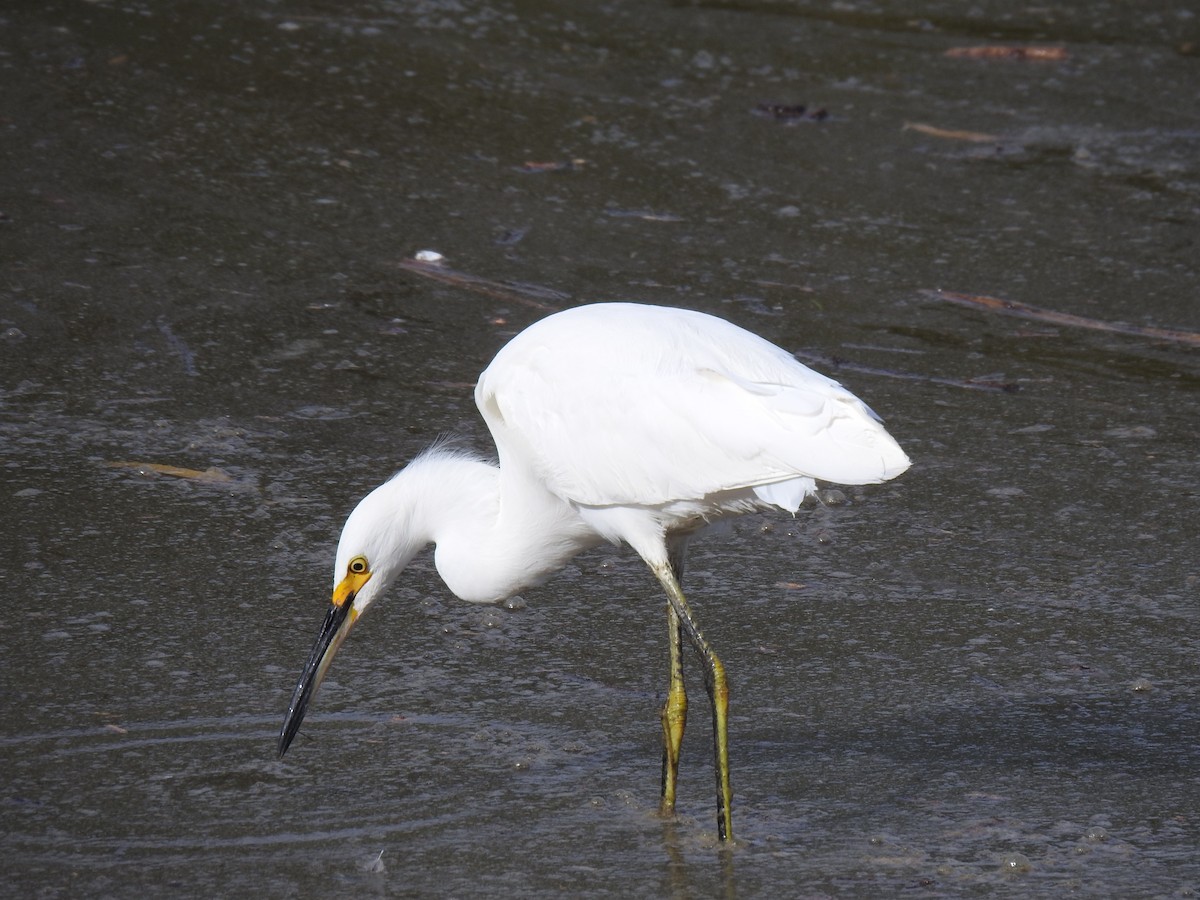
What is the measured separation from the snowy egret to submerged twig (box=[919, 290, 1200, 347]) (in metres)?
2.27

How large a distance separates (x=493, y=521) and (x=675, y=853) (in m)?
0.96

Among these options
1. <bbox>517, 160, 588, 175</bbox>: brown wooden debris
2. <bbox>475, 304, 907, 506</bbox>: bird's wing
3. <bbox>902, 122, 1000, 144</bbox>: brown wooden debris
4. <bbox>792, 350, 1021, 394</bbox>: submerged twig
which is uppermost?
<bbox>475, 304, 907, 506</bbox>: bird's wing

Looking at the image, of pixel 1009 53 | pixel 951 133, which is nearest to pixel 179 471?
pixel 951 133

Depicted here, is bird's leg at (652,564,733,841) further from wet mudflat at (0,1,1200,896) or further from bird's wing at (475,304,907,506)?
bird's wing at (475,304,907,506)

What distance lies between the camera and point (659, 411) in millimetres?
3221

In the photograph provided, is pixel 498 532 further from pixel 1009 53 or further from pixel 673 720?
pixel 1009 53

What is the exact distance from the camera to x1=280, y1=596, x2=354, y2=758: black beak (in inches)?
125

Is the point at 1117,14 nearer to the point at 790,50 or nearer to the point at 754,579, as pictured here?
the point at 790,50

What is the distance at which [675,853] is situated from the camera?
117 inches

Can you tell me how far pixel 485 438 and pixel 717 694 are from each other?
64.5 inches

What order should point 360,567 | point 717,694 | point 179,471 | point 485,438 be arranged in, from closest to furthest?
point 717,694, point 360,567, point 179,471, point 485,438

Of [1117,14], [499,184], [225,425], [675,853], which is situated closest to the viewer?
[675,853]

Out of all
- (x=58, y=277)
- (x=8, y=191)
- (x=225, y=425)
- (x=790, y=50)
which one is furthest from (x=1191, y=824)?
(x=790, y=50)

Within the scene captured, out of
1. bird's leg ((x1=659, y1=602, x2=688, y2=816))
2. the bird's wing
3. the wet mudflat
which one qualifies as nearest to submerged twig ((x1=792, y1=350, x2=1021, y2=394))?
the wet mudflat
